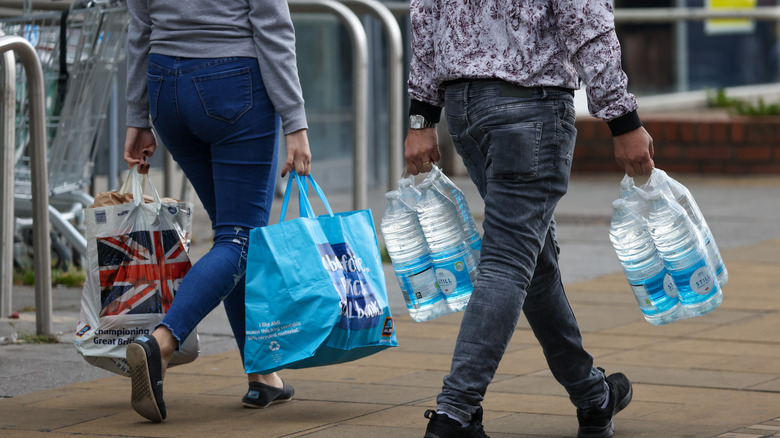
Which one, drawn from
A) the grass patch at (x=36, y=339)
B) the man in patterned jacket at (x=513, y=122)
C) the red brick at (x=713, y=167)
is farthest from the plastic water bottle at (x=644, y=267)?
the red brick at (x=713, y=167)

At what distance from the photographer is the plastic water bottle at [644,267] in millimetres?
3389

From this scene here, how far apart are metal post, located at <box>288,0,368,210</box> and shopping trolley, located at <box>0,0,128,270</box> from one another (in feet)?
3.45

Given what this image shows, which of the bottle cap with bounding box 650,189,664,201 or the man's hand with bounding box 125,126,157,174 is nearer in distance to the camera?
the bottle cap with bounding box 650,189,664,201

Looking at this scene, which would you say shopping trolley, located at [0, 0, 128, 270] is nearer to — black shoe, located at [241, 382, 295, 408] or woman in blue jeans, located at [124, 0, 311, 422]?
woman in blue jeans, located at [124, 0, 311, 422]

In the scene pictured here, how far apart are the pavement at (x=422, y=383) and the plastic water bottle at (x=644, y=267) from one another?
389 millimetres

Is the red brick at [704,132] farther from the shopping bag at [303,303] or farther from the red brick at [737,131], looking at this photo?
the shopping bag at [303,303]

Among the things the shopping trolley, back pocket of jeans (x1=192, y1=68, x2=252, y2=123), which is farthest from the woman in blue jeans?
the shopping trolley

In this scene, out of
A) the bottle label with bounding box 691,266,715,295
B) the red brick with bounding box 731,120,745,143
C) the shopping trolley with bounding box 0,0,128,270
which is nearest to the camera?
the bottle label with bounding box 691,266,715,295

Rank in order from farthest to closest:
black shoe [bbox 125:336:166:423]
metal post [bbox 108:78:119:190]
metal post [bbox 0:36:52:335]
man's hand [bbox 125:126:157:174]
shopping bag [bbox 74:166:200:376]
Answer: metal post [bbox 108:78:119:190]
metal post [bbox 0:36:52:335]
man's hand [bbox 125:126:157:174]
shopping bag [bbox 74:166:200:376]
black shoe [bbox 125:336:166:423]

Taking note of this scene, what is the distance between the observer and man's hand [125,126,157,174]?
12.9 ft

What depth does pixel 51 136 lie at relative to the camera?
5.86m

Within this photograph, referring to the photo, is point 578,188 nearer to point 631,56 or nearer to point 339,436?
point 631,56

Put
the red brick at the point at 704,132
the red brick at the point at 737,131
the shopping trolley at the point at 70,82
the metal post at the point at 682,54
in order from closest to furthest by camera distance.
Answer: the shopping trolley at the point at 70,82
the red brick at the point at 737,131
the red brick at the point at 704,132
the metal post at the point at 682,54

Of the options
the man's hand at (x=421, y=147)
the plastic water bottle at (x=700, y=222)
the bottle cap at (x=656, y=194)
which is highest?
the man's hand at (x=421, y=147)
